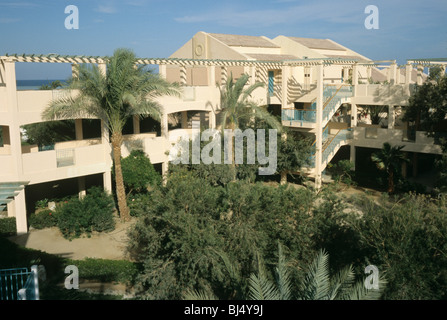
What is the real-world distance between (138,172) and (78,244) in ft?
14.6

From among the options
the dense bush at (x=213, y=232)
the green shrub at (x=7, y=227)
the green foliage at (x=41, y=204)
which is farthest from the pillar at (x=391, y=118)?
the green shrub at (x=7, y=227)

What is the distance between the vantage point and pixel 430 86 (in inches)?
849

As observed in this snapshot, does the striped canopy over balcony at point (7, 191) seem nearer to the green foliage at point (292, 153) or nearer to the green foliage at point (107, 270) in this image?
the green foliage at point (107, 270)

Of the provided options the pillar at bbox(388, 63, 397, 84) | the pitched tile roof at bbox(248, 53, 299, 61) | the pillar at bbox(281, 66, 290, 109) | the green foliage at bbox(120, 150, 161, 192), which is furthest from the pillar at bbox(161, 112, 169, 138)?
the pillar at bbox(388, 63, 397, 84)

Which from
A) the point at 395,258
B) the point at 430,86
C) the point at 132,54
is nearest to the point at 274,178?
the point at 430,86

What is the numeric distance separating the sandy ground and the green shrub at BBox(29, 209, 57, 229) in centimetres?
30

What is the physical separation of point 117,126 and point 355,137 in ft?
48.1

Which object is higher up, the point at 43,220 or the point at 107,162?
the point at 107,162

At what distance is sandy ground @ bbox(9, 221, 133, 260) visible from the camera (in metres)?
16.7

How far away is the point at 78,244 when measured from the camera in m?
17.7

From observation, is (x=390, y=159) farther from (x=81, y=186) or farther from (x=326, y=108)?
(x=81, y=186)

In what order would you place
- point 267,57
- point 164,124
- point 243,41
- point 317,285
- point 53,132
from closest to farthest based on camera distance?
point 317,285, point 164,124, point 53,132, point 267,57, point 243,41

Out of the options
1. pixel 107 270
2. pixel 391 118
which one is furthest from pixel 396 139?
pixel 107 270
